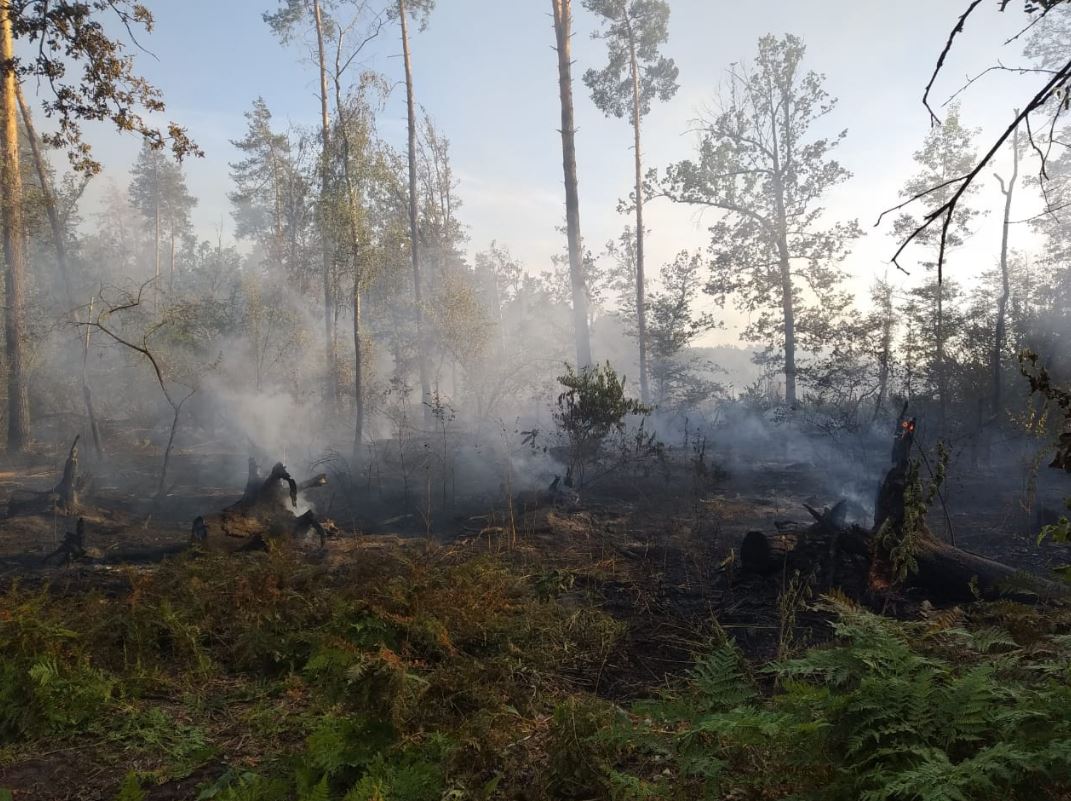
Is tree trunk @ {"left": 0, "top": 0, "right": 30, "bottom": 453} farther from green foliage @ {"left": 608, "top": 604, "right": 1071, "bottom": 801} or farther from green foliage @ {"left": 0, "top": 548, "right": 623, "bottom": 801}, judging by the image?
green foliage @ {"left": 608, "top": 604, "right": 1071, "bottom": 801}

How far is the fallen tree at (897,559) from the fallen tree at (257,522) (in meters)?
6.23

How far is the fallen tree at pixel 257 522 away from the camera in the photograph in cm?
876

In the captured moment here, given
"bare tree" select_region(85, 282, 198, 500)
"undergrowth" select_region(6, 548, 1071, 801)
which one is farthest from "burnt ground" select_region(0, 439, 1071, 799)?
"bare tree" select_region(85, 282, 198, 500)

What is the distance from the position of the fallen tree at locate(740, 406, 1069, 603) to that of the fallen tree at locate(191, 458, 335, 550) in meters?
6.23

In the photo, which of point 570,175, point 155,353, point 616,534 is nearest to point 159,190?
point 155,353

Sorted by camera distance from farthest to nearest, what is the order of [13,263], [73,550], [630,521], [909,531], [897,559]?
1. [13,263]
2. [630,521]
3. [73,550]
4. [909,531]
5. [897,559]

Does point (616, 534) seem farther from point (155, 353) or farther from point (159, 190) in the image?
point (159, 190)

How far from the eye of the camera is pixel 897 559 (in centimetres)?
569

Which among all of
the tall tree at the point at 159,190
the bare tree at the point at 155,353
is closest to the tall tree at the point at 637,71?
the bare tree at the point at 155,353

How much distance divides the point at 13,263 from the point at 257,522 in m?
13.4

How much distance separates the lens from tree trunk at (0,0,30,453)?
15805 millimetres

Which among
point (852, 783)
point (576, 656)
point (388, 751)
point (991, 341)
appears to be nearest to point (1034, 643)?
point (852, 783)

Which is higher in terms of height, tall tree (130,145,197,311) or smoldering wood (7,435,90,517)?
tall tree (130,145,197,311)

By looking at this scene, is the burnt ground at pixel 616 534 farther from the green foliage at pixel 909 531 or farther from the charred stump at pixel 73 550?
the green foliage at pixel 909 531
